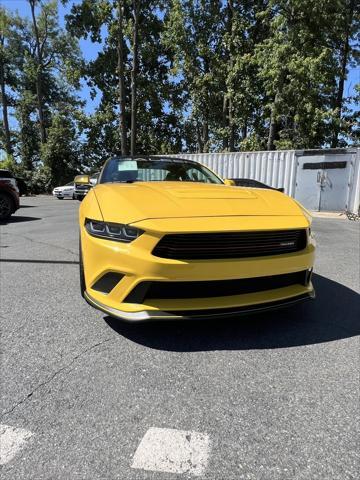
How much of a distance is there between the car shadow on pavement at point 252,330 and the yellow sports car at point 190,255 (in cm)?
23

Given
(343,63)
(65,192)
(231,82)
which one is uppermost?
(343,63)

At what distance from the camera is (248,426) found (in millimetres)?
1897

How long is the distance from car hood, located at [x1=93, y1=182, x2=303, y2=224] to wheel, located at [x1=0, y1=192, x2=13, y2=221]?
759cm

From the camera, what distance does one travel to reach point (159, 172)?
457cm

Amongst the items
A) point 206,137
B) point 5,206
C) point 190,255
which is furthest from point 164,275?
point 206,137

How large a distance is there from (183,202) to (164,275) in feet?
2.24

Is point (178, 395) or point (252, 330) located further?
point (252, 330)

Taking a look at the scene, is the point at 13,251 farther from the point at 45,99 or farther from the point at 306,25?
the point at 45,99

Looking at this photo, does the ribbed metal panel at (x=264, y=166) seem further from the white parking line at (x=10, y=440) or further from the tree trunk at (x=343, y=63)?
the white parking line at (x=10, y=440)

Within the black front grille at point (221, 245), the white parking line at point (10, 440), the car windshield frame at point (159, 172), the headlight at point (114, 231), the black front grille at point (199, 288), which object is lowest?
the white parking line at point (10, 440)

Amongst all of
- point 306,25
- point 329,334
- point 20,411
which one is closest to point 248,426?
point 20,411

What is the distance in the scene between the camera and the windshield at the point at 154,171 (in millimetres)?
4277

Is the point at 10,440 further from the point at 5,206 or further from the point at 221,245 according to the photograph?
the point at 5,206

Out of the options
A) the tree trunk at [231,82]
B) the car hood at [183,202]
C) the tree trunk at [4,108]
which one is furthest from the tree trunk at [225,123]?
the car hood at [183,202]
